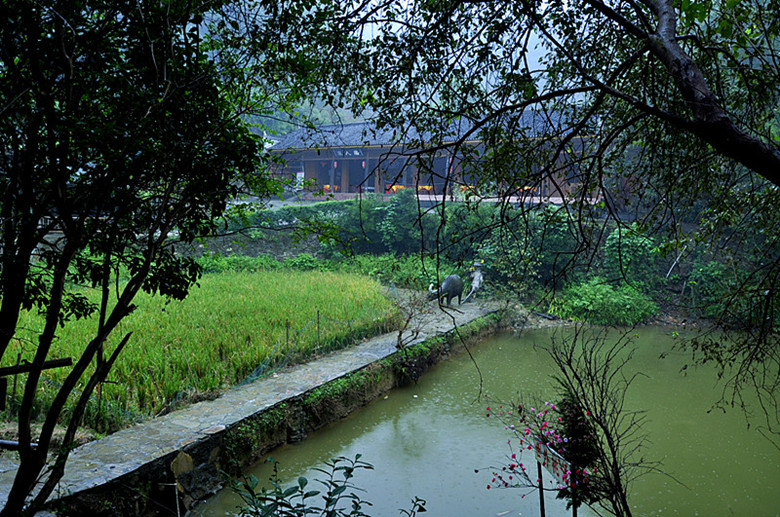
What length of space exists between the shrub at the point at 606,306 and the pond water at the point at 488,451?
3277 millimetres

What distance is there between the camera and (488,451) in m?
5.07

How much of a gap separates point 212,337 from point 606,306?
7699mm

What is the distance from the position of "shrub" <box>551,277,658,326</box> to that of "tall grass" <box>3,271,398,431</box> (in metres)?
3.84

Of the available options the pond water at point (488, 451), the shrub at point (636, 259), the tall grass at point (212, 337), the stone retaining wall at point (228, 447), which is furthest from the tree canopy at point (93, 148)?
the shrub at point (636, 259)

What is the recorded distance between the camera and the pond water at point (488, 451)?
4180mm

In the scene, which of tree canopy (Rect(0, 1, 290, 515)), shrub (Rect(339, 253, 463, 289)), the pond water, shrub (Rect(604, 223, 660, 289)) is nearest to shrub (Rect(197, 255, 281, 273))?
shrub (Rect(339, 253, 463, 289))

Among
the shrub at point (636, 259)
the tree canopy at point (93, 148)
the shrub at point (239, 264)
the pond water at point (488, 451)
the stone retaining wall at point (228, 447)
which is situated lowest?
A: the pond water at point (488, 451)

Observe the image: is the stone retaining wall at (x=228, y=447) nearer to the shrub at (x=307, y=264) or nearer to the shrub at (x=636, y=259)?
the shrub at (x=636, y=259)

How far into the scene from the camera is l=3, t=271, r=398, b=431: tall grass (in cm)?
488

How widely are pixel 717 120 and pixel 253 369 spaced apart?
16.9 feet

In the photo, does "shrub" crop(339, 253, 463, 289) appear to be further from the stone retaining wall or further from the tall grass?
the stone retaining wall

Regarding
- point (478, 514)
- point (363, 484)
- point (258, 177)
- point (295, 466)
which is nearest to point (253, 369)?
point (295, 466)

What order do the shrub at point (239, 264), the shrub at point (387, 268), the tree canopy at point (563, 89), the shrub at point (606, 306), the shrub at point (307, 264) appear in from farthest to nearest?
the shrub at point (307, 264) < the shrub at point (239, 264) < the shrub at point (387, 268) < the shrub at point (606, 306) < the tree canopy at point (563, 89)

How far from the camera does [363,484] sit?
446 centimetres
